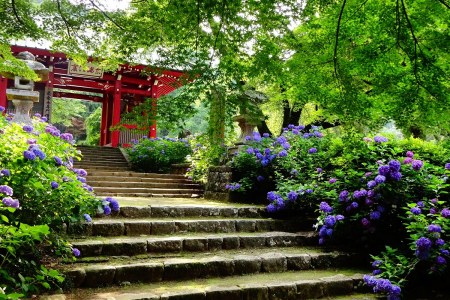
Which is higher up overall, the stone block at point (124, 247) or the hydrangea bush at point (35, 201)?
the hydrangea bush at point (35, 201)

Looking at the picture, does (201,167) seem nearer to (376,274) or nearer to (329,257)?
(329,257)

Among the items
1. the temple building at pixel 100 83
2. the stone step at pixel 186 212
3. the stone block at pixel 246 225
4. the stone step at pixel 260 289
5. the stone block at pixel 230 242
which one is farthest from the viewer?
the temple building at pixel 100 83

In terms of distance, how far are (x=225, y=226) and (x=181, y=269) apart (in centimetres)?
125

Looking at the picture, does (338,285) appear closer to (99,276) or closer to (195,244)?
(195,244)

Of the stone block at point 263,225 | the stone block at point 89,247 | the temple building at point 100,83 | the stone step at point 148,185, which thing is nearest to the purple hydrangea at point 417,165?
the stone block at point 263,225

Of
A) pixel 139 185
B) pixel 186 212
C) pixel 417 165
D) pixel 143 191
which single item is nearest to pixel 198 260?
pixel 186 212

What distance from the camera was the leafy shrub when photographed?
405 inches

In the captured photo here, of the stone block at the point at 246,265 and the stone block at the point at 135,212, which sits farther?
the stone block at the point at 135,212

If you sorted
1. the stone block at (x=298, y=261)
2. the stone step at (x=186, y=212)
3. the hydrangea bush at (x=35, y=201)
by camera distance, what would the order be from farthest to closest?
the stone step at (x=186, y=212) → the stone block at (x=298, y=261) → the hydrangea bush at (x=35, y=201)

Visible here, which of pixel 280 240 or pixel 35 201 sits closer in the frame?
pixel 35 201

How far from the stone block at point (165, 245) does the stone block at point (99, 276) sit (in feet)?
1.97

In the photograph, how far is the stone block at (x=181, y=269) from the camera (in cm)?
305

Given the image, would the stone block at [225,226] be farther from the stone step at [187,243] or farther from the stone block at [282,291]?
the stone block at [282,291]

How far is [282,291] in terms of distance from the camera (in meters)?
2.96
